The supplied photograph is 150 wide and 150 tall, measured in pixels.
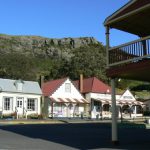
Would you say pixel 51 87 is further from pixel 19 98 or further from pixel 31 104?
pixel 19 98

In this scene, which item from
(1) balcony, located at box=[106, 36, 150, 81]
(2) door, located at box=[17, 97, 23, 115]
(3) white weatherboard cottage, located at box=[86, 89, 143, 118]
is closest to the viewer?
(1) balcony, located at box=[106, 36, 150, 81]

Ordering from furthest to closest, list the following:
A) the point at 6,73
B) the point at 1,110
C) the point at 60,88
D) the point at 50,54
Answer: the point at 50,54, the point at 6,73, the point at 60,88, the point at 1,110

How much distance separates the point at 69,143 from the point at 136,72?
4.27 meters

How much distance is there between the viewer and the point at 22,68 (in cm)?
9062

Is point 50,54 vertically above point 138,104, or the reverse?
point 50,54

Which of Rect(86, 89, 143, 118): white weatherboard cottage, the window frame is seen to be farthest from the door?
Rect(86, 89, 143, 118): white weatherboard cottage

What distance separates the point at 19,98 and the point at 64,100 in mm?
7350

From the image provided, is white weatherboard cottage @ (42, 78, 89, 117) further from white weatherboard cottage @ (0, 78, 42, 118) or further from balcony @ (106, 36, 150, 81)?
balcony @ (106, 36, 150, 81)

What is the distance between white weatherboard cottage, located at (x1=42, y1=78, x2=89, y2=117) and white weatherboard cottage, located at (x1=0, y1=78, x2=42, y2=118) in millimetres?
2898

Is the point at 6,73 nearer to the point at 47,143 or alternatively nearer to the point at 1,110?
the point at 1,110

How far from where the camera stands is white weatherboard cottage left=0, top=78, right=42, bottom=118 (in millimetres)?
54906

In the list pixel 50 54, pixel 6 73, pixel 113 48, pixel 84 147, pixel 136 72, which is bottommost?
pixel 84 147

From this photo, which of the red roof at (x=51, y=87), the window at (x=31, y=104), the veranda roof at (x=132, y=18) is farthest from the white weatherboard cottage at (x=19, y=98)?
the veranda roof at (x=132, y=18)

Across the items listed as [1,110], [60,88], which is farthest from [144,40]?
[60,88]
